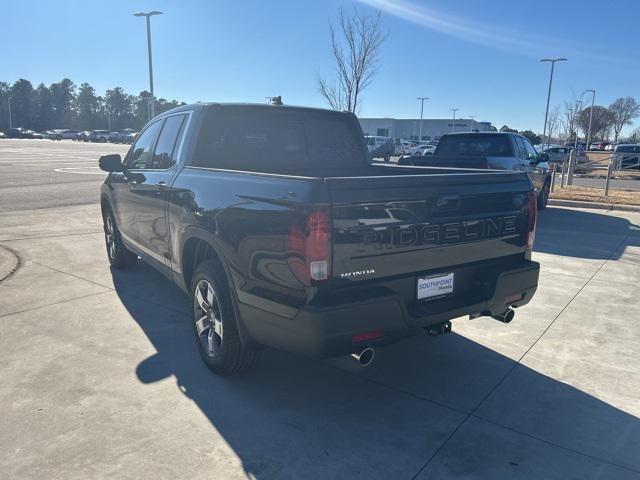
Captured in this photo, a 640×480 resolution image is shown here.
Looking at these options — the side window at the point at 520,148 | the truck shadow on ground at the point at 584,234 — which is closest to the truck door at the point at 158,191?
the truck shadow on ground at the point at 584,234

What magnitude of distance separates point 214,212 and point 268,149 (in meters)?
1.20

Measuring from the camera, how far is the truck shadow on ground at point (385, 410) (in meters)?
2.77

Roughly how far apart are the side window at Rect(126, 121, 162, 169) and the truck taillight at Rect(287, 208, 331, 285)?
2974 millimetres

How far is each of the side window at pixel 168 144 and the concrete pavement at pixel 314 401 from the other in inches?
57.5

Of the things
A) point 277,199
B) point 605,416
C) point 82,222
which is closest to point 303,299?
point 277,199

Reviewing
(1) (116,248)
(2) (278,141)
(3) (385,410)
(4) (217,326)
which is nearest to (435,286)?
(3) (385,410)

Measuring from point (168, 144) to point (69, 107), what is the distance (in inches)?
5734

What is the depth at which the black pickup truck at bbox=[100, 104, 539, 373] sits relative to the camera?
8.91 ft

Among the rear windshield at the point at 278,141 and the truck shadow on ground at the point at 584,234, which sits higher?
the rear windshield at the point at 278,141

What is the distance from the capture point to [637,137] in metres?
93.4

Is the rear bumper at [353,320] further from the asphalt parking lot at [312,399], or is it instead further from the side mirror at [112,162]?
the side mirror at [112,162]

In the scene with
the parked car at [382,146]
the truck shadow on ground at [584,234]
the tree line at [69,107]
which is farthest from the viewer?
the tree line at [69,107]

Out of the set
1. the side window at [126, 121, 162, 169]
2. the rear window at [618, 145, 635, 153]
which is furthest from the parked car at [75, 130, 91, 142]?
the side window at [126, 121, 162, 169]

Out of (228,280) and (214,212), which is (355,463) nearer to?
(228,280)
